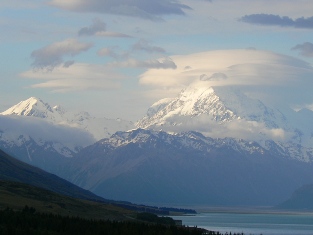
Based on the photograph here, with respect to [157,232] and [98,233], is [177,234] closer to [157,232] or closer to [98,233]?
[157,232]

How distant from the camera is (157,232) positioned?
167m

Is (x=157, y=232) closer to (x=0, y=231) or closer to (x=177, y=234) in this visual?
(x=177, y=234)

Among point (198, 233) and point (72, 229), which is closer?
point (72, 229)

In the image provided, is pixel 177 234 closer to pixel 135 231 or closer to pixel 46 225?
pixel 135 231

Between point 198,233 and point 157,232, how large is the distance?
1141cm

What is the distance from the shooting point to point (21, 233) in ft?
484

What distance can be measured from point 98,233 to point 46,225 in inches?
594

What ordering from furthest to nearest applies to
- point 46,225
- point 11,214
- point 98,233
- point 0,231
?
point 11,214, point 46,225, point 98,233, point 0,231

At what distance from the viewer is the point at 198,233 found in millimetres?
175750

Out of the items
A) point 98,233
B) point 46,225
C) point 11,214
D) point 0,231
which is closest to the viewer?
point 0,231

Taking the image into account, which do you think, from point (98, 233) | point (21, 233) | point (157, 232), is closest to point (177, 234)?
point (157, 232)

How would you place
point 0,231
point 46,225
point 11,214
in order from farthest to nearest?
1. point 11,214
2. point 46,225
3. point 0,231

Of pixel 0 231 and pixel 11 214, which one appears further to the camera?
pixel 11 214

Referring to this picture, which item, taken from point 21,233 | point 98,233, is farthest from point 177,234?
point 21,233
